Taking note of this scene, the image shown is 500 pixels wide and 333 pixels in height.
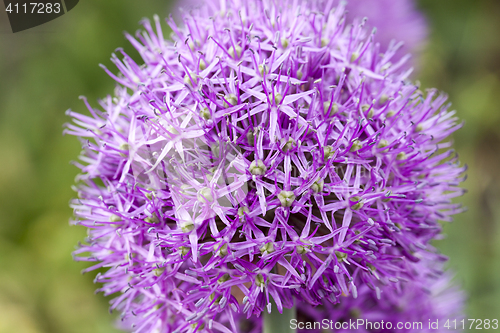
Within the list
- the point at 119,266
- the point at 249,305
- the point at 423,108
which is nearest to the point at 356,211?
the point at 249,305

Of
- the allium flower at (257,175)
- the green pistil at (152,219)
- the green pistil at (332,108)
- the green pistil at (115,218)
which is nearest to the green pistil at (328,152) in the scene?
the allium flower at (257,175)

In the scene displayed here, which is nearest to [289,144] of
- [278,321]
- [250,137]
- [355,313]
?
[250,137]

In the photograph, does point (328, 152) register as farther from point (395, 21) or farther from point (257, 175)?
point (395, 21)

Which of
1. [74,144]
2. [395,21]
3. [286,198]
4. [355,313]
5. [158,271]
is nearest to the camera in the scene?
[286,198]

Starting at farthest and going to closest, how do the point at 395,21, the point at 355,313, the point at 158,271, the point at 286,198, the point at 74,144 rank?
1. the point at 395,21
2. the point at 74,144
3. the point at 355,313
4. the point at 158,271
5. the point at 286,198

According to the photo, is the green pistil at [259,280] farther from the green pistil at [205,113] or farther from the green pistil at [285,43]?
the green pistil at [285,43]

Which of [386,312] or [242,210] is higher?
[242,210]

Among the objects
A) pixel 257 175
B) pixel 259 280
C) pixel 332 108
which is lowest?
pixel 259 280
